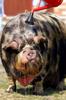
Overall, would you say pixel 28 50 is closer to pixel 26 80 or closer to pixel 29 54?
pixel 29 54

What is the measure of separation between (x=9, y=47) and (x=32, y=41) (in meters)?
0.25

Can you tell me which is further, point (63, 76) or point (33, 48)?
point (63, 76)

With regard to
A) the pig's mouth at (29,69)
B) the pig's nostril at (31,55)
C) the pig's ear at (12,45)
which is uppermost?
the pig's ear at (12,45)

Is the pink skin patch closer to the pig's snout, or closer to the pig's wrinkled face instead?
the pig's wrinkled face

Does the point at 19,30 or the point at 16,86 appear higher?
the point at 19,30

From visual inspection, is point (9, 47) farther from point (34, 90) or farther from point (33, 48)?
point (34, 90)

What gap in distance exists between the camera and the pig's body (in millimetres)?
6371

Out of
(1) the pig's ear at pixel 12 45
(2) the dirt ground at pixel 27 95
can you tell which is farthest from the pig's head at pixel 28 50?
(2) the dirt ground at pixel 27 95

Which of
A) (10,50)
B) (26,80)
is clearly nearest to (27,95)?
(26,80)

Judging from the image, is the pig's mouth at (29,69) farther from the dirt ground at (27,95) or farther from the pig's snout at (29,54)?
the dirt ground at (27,95)

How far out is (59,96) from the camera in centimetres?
680

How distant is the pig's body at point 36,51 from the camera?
20.9ft

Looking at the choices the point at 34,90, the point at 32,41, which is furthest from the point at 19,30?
the point at 34,90

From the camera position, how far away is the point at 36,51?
645 centimetres
